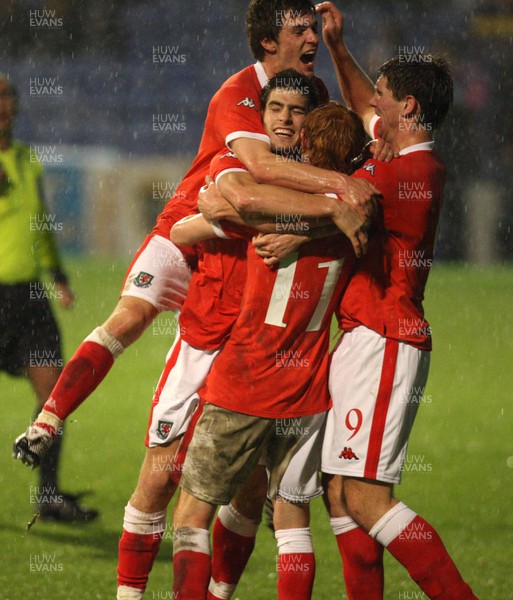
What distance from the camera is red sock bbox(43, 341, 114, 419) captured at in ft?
12.3

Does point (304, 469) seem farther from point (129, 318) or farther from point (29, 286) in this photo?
point (29, 286)

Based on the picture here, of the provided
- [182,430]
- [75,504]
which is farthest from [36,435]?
[75,504]

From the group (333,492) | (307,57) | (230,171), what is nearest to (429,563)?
(333,492)

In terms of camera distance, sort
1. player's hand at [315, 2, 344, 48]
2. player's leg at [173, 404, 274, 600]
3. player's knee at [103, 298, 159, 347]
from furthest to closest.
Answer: player's hand at [315, 2, 344, 48]
player's knee at [103, 298, 159, 347]
player's leg at [173, 404, 274, 600]

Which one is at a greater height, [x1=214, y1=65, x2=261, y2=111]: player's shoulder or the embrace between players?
[x1=214, y1=65, x2=261, y2=111]: player's shoulder

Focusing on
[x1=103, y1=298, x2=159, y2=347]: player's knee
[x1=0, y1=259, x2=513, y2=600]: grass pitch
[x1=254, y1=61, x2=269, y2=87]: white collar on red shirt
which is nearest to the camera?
[x1=254, y1=61, x2=269, y2=87]: white collar on red shirt

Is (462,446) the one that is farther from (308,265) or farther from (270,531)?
(308,265)

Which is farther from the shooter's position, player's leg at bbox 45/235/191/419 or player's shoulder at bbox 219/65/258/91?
player's leg at bbox 45/235/191/419

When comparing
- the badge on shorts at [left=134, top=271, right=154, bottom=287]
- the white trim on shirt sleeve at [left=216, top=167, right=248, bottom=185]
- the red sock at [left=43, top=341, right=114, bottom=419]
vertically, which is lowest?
the red sock at [left=43, top=341, right=114, bottom=419]

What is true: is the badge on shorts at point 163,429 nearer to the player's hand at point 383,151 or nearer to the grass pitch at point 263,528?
the grass pitch at point 263,528

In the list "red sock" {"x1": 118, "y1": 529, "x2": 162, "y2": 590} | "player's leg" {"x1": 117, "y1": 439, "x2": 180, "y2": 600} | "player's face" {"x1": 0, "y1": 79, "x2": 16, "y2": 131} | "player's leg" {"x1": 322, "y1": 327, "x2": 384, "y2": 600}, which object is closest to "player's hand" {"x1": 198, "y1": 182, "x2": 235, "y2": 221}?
"player's leg" {"x1": 322, "y1": 327, "x2": 384, "y2": 600}

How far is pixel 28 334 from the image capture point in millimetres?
5164

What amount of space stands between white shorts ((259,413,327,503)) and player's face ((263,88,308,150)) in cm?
86

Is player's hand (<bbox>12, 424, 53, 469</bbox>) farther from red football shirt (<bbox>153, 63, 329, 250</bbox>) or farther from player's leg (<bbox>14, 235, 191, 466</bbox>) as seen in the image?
red football shirt (<bbox>153, 63, 329, 250</bbox>)
